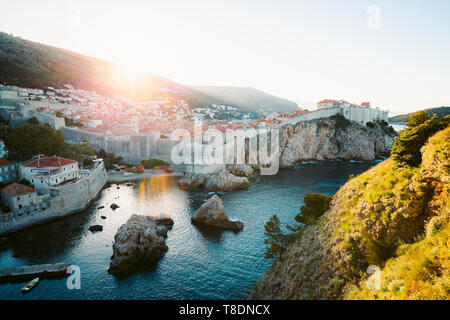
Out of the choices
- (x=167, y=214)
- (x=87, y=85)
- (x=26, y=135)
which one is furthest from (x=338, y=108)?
(x=87, y=85)

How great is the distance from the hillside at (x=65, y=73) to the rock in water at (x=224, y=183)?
192 ft

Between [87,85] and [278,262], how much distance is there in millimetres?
103846

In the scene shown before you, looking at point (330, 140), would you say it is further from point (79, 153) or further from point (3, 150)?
point (3, 150)

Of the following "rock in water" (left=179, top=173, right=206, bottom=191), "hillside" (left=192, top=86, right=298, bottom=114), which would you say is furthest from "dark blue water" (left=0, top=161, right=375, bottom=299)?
"hillside" (left=192, top=86, right=298, bottom=114)

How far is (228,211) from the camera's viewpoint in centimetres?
2350

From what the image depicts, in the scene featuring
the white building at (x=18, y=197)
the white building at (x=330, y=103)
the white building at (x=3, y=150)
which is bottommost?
the white building at (x=18, y=197)

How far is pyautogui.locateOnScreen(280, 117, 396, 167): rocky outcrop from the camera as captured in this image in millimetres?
49844

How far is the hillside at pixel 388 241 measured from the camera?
504 centimetres

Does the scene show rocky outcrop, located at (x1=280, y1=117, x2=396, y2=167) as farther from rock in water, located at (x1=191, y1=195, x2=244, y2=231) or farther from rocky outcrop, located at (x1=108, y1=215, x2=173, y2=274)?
rocky outcrop, located at (x1=108, y1=215, x2=173, y2=274)

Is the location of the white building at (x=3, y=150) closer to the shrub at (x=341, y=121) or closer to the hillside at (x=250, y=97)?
the shrub at (x=341, y=121)

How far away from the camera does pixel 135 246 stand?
1565cm

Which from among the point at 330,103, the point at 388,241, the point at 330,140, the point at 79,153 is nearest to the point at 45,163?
the point at 79,153

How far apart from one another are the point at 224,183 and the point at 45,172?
1826 centimetres

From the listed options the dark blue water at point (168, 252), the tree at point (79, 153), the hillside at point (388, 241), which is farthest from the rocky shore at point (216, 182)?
the hillside at point (388, 241)
